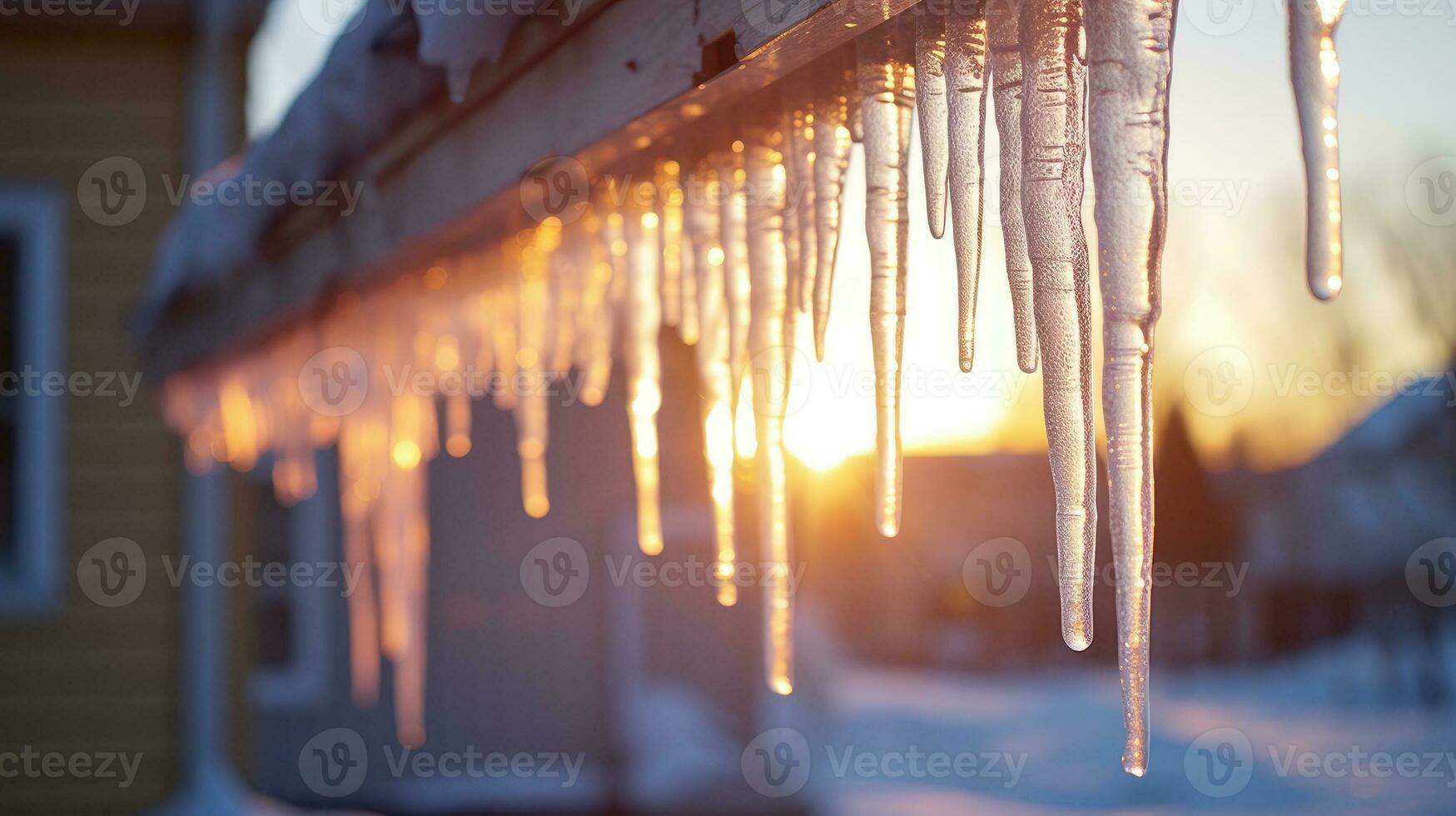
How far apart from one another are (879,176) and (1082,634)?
0.51m

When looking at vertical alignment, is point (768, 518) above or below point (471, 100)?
below

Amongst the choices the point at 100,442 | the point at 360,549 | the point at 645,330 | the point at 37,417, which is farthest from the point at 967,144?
the point at 37,417

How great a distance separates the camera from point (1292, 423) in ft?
38.5

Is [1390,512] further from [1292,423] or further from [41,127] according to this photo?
[41,127]

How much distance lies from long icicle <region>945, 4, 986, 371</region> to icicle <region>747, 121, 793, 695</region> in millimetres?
381

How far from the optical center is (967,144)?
98cm

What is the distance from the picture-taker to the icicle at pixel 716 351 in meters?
1.58

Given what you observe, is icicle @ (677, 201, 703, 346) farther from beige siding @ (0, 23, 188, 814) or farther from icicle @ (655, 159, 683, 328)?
beige siding @ (0, 23, 188, 814)

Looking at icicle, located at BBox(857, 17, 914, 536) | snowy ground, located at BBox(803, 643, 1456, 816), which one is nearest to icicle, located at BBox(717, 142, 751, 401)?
icicle, located at BBox(857, 17, 914, 536)

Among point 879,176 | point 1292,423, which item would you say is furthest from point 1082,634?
point 1292,423

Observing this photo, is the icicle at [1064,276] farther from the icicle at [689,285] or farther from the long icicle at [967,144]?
the icicle at [689,285]

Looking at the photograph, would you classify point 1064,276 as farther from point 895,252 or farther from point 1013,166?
point 895,252

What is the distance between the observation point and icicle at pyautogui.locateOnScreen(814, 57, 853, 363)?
48.7 inches

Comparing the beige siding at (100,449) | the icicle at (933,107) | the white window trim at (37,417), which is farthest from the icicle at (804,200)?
the white window trim at (37,417)
